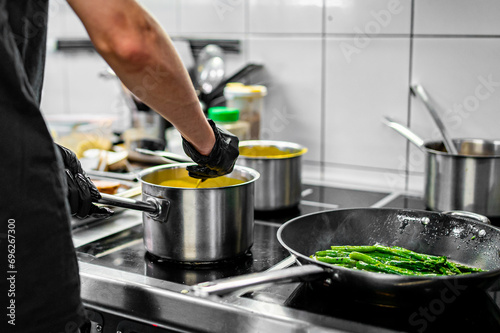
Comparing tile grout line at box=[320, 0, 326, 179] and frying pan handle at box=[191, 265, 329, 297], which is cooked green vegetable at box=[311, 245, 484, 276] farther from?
tile grout line at box=[320, 0, 326, 179]

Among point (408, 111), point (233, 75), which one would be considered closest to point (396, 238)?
point (408, 111)

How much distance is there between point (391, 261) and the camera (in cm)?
92

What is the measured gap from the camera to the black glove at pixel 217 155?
929 mm

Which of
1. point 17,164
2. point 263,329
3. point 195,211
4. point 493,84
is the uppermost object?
point 493,84

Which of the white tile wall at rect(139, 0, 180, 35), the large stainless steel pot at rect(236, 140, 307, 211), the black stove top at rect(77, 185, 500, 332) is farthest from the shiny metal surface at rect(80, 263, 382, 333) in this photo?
the white tile wall at rect(139, 0, 180, 35)

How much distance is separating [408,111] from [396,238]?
54 cm

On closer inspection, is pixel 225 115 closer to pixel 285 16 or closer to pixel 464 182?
pixel 285 16

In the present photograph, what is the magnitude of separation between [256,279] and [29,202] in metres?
0.31

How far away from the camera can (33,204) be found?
0.75m

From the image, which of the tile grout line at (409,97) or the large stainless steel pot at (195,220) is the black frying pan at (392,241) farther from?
the tile grout line at (409,97)

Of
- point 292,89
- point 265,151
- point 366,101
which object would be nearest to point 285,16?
point 292,89

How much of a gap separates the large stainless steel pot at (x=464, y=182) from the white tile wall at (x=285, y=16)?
1.72ft

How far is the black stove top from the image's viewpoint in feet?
2.59

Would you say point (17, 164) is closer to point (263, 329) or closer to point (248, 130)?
point (263, 329)
